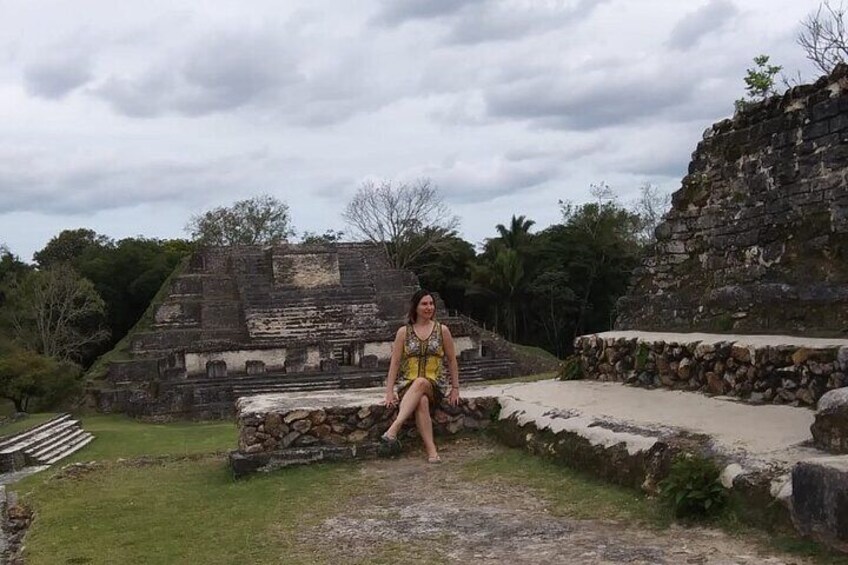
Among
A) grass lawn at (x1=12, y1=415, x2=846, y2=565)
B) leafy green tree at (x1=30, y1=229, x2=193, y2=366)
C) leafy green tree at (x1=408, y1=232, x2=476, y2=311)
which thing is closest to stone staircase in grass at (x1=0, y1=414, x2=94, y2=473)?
grass lawn at (x1=12, y1=415, x2=846, y2=565)

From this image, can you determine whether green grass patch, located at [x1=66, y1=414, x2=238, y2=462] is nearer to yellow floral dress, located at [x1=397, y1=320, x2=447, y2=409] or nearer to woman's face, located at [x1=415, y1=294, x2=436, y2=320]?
yellow floral dress, located at [x1=397, y1=320, x2=447, y2=409]

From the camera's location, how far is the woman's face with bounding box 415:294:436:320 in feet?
19.9

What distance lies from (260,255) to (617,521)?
26.9 metres

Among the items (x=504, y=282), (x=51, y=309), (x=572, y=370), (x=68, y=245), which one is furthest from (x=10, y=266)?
(x=572, y=370)

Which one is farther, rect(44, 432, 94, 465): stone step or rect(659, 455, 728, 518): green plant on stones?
rect(44, 432, 94, 465): stone step

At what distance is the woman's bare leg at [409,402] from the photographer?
19.3ft

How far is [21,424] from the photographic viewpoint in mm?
16766

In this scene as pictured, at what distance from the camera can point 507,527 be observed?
384cm

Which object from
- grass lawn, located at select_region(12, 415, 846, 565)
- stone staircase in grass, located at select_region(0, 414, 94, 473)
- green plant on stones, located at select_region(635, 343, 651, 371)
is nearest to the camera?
grass lawn, located at select_region(12, 415, 846, 565)

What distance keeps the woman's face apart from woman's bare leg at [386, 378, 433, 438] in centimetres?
46

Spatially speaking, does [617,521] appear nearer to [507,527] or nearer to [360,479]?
[507,527]

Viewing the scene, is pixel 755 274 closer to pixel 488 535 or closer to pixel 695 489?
pixel 695 489

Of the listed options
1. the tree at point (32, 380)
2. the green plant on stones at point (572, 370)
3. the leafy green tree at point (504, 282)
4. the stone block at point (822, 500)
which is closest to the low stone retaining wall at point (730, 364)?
the green plant on stones at point (572, 370)

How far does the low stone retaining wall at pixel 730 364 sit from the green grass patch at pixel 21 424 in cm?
1252
